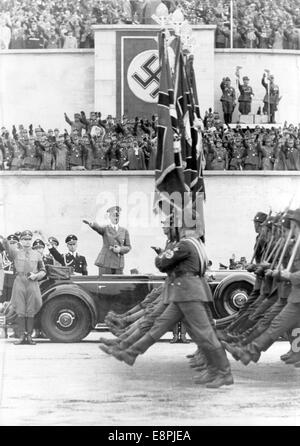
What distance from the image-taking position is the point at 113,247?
18844mm

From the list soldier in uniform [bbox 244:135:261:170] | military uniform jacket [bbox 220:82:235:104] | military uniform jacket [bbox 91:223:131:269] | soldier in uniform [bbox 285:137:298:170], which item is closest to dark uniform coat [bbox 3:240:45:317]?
military uniform jacket [bbox 91:223:131:269]

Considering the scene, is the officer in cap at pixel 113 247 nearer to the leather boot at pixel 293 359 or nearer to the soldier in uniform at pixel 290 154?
the leather boot at pixel 293 359

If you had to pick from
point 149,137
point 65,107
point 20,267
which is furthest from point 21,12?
point 20,267

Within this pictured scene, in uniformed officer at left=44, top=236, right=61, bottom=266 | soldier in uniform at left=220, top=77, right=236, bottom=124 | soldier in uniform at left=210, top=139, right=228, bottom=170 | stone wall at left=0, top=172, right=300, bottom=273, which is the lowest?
uniformed officer at left=44, top=236, right=61, bottom=266

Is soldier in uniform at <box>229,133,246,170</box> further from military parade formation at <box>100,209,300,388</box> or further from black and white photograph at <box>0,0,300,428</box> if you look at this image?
military parade formation at <box>100,209,300,388</box>

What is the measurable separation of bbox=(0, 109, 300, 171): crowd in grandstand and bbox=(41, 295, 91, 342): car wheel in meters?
5.24

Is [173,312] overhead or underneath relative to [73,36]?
underneath

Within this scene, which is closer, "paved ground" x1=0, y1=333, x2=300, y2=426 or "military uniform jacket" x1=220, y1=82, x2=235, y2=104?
"paved ground" x1=0, y1=333, x2=300, y2=426

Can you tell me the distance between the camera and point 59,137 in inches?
1013

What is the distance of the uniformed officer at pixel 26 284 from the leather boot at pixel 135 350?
2.48 m

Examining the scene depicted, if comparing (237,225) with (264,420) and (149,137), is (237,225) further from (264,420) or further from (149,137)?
(264,420)

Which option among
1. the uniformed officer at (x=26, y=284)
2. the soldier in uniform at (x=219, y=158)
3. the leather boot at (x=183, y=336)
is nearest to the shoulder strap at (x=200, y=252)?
the leather boot at (x=183, y=336)

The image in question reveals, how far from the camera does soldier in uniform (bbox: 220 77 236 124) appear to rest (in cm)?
2825

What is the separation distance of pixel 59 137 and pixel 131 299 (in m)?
7.70
